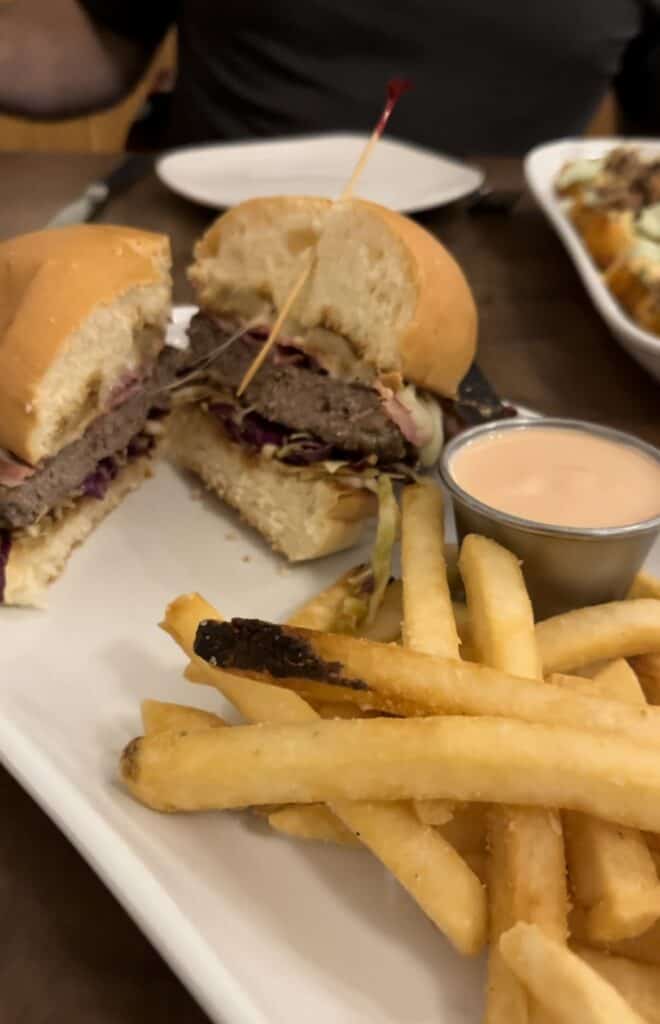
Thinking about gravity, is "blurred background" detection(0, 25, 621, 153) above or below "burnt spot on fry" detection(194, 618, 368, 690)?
below

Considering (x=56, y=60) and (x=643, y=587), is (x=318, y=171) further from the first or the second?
(x=643, y=587)

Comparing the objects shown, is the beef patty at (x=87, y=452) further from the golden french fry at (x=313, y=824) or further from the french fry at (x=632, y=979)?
the french fry at (x=632, y=979)

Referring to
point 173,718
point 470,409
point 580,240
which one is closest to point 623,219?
point 580,240

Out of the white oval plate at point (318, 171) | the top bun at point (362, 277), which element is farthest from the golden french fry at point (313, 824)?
the white oval plate at point (318, 171)

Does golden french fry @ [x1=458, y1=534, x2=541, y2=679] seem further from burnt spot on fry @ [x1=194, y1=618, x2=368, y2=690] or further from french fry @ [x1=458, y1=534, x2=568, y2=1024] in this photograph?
burnt spot on fry @ [x1=194, y1=618, x2=368, y2=690]

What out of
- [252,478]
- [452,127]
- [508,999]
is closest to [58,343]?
[252,478]

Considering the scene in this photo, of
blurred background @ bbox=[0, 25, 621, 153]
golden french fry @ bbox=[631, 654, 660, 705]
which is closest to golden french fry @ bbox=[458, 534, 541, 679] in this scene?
golden french fry @ bbox=[631, 654, 660, 705]
